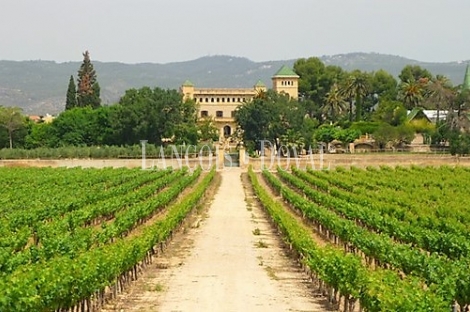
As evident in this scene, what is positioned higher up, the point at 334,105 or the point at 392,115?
the point at 334,105

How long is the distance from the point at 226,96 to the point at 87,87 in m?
20.6

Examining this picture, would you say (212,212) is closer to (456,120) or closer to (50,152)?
(50,152)

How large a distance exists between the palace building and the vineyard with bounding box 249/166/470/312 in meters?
61.0

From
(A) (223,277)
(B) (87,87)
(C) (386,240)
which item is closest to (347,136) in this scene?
(B) (87,87)

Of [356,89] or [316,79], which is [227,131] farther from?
[356,89]

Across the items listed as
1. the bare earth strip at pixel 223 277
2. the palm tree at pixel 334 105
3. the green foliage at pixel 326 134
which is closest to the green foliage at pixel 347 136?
the green foliage at pixel 326 134

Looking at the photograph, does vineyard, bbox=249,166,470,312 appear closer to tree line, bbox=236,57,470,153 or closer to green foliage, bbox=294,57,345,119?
tree line, bbox=236,57,470,153

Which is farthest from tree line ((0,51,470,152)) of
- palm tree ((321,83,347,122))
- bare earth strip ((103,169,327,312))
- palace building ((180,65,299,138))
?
bare earth strip ((103,169,327,312))

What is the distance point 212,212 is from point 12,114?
189 feet

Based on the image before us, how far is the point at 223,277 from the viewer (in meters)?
23.0

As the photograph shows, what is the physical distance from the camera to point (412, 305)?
14125 mm

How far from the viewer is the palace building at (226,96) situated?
117m

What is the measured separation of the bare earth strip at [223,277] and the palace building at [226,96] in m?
80.9

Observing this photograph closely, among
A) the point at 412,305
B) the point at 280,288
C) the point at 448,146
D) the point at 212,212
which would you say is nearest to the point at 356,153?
the point at 448,146
